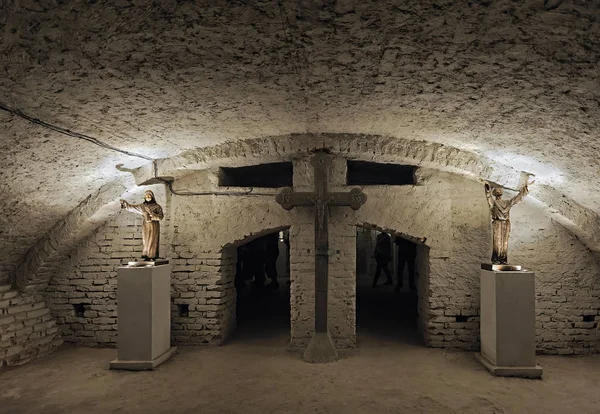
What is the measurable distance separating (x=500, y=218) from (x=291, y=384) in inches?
124

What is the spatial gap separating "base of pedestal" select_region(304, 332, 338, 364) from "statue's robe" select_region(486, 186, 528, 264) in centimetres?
231

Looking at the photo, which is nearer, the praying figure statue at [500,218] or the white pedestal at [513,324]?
the white pedestal at [513,324]

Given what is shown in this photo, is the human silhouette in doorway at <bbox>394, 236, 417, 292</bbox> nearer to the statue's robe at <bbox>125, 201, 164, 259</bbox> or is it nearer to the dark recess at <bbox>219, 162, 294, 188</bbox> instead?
the dark recess at <bbox>219, 162, 294, 188</bbox>

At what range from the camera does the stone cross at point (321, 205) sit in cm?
542

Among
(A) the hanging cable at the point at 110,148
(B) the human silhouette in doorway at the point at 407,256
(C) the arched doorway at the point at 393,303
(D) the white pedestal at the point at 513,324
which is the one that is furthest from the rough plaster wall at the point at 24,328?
(B) the human silhouette in doorway at the point at 407,256

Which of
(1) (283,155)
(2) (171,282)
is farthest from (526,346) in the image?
(2) (171,282)

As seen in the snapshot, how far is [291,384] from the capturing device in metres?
4.54

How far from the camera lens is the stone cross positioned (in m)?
5.42

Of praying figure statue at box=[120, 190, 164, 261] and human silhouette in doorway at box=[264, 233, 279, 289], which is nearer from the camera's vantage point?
praying figure statue at box=[120, 190, 164, 261]

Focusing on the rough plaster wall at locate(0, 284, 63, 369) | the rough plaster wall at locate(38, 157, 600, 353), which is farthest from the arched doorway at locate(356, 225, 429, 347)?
the rough plaster wall at locate(0, 284, 63, 369)

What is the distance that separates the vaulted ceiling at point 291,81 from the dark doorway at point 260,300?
121 inches

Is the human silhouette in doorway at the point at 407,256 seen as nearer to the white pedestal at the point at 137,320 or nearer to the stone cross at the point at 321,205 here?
the stone cross at the point at 321,205

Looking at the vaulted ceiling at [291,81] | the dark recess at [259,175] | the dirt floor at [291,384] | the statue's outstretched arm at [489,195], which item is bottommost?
the dirt floor at [291,384]

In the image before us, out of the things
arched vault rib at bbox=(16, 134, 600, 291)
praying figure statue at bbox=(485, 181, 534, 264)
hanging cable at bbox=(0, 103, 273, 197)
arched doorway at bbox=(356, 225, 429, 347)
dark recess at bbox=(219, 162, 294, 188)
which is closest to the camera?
hanging cable at bbox=(0, 103, 273, 197)
